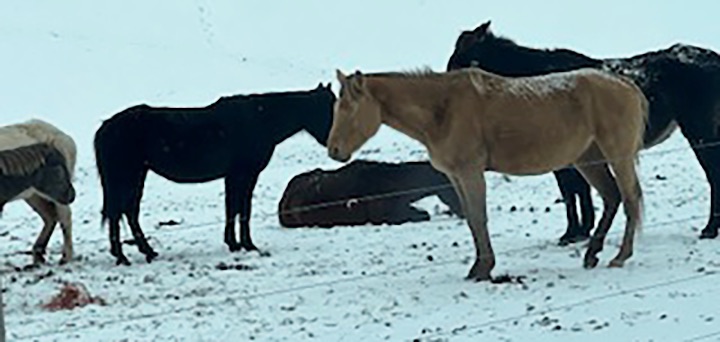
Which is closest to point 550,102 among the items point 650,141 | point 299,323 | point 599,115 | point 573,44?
point 599,115

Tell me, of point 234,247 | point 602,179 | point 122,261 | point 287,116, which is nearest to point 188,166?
point 234,247

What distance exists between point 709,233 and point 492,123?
2.38 metres

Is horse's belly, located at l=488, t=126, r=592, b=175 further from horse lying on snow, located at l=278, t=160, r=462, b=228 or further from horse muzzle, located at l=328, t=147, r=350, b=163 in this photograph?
horse lying on snow, located at l=278, t=160, r=462, b=228

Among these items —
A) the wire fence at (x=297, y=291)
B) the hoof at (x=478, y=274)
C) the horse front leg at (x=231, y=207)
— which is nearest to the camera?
the wire fence at (x=297, y=291)

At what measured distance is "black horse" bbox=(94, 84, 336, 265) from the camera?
10.7 m

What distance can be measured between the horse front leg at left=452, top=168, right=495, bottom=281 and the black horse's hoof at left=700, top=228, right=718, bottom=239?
2.21 metres

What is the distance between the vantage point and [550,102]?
8.49 m

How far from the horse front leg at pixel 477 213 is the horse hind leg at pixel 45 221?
4119mm

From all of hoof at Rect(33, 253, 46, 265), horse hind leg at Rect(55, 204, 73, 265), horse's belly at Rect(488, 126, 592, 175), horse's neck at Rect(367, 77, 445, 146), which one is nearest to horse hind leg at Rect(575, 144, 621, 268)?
horse's belly at Rect(488, 126, 592, 175)

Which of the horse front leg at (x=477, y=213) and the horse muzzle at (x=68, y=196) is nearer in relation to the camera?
the horse front leg at (x=477, y=213)

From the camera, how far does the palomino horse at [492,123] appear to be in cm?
829

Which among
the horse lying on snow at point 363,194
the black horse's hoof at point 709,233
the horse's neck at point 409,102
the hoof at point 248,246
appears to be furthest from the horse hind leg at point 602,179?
the hoof at point 248,246

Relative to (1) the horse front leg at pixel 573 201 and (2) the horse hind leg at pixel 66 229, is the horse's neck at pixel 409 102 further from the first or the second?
(2) the horse hind leg at pixel 66 229

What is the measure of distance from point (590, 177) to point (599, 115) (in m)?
0.78
